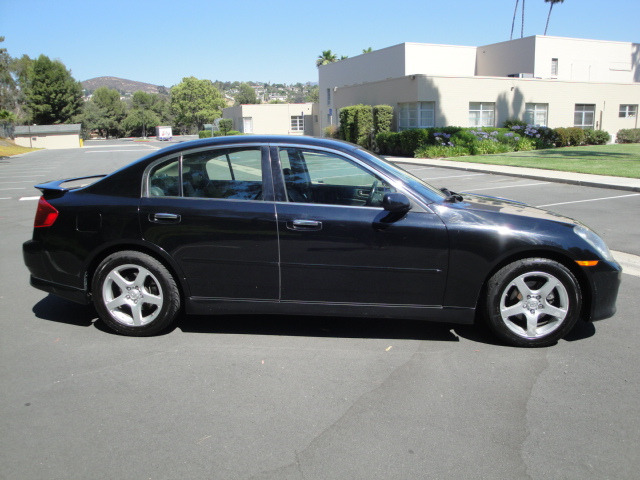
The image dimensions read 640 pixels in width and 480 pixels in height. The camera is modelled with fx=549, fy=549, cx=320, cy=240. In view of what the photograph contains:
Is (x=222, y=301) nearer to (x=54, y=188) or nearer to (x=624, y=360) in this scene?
(x=54, y=188)

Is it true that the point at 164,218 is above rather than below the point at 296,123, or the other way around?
below

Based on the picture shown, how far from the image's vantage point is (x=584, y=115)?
1341 inches

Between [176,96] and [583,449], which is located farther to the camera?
[176,96]

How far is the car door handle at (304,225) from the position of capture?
13.8ft

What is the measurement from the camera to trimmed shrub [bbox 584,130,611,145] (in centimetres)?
3194

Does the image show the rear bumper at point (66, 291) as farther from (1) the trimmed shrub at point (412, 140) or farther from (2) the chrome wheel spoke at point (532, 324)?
(1) the trimmed shrub at point (412, 140)

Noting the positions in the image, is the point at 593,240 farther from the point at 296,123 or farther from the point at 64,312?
the point at 296,123

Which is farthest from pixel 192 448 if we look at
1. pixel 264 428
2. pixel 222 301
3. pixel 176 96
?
pixel 176 96

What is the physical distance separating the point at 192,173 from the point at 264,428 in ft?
7.53

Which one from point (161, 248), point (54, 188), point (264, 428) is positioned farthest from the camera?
point (54, 188)

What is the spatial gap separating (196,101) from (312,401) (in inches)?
4446

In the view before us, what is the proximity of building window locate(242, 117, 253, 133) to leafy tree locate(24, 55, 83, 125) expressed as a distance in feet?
141

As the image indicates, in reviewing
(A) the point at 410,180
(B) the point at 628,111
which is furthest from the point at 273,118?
(A) the point at 410,180

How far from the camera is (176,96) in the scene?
368 feet
